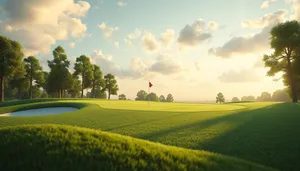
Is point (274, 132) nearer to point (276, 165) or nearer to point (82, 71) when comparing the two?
point (276, 165)

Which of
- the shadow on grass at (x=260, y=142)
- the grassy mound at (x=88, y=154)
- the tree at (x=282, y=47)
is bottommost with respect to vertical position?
the shadow on grass at (x=260, y=142)

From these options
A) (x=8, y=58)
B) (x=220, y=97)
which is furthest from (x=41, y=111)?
(x=220, y=97)

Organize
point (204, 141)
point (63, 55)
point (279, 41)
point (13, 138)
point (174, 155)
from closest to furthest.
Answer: point (174, 155), point (13, 138), point (204, 141), point (279, 41), point (63, 55)

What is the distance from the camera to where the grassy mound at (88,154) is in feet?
14.0

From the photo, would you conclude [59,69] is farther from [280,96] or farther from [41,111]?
[280,96]

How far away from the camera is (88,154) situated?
4574mm

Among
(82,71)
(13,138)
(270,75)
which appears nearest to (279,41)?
(270,75)

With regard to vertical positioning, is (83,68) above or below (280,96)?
above

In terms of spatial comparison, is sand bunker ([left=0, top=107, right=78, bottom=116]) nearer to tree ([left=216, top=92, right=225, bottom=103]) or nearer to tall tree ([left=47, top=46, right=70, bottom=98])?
tall tree ([left=47, top=46, right=70, bottom=98])

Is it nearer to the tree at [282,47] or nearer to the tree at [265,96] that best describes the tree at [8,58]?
the tree at [282,47]

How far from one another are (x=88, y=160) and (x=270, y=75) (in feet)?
111

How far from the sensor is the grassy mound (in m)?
4.26

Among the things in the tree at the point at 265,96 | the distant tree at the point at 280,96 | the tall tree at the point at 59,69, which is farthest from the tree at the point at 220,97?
the tall tree at the point at 59,69

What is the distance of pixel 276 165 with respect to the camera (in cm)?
575
